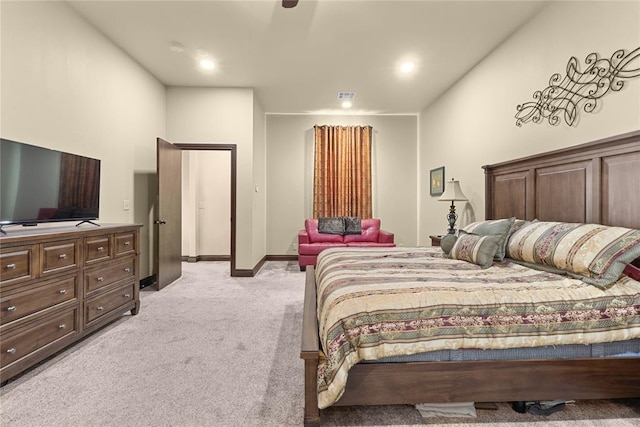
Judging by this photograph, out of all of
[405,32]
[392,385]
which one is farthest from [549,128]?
[392,385]

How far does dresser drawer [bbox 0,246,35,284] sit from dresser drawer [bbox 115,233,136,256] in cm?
84

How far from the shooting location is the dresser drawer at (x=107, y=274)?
2400 mm

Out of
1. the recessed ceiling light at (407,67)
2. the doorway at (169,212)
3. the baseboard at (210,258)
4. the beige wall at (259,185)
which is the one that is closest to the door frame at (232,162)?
the doorway at (169,212)

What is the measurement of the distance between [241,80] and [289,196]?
2.42 metres

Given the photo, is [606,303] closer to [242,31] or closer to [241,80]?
[242,31]

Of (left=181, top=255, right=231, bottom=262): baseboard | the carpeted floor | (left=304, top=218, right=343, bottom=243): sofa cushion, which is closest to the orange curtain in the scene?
(left=304, top=218, right=343, bottom=243): sofa cushion

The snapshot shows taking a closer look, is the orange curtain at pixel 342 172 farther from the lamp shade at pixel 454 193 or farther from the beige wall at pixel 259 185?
the lamp shade at pixel 454 193

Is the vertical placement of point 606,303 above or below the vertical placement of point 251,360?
above

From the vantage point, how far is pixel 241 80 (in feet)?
14.3

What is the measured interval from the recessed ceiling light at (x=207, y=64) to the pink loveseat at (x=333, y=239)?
2.81 meters

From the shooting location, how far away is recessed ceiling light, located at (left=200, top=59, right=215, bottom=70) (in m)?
3.80

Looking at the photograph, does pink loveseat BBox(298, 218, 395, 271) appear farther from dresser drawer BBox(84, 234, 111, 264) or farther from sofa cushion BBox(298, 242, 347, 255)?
dresser drawer BBox(84, 234, 111, 264)

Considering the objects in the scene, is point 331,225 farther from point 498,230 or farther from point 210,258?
point 498,230

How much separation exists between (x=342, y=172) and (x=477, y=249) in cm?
396
